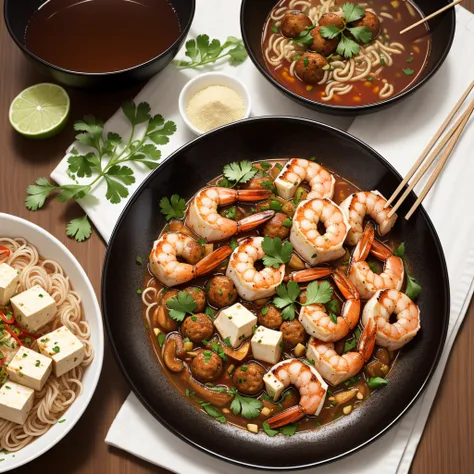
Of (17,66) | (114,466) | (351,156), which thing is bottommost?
(114,466)

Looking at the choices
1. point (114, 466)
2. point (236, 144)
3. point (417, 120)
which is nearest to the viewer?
point (114, 466)

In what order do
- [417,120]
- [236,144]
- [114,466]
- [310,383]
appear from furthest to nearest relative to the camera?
[417,120] < [236,144] < [114,466] < [310,383]

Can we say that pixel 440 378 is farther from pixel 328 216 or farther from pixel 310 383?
pixel 328 216

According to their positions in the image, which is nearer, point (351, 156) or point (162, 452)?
point (162, 452)

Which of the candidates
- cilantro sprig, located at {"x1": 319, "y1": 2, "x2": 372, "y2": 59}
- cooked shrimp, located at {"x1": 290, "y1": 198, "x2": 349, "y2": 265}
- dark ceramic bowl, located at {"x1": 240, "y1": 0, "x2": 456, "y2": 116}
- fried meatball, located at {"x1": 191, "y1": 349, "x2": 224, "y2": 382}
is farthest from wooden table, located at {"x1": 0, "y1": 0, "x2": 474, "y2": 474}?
cilantro sprig, located at {"x1": 319, "y1": 2, "x2": 372, "y2": 59}

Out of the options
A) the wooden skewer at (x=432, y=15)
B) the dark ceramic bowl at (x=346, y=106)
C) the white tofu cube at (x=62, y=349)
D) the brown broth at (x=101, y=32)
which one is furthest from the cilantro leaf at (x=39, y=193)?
the wooden skewer at (x=432, y=15)

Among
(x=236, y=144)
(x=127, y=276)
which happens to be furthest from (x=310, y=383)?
(x=236, y=144)

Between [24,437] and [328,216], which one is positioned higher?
[328,216]
